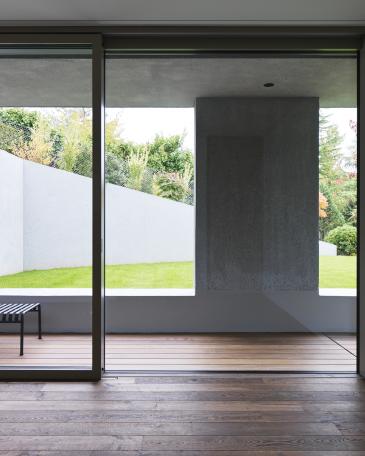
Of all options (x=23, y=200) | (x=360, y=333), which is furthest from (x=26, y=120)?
(x=360, y=333)

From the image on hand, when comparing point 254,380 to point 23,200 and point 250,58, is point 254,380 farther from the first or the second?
point 250,58

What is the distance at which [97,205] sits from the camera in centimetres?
342

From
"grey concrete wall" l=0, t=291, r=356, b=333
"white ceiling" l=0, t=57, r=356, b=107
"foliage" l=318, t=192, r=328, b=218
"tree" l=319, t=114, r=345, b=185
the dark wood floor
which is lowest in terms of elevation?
the dark wood floor

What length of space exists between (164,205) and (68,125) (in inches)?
37.9

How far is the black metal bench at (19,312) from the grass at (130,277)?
0.48 ft

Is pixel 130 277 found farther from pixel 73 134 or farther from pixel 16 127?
pixel 16 127

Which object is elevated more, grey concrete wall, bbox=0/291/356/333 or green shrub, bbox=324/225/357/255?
green shrub, bbox=324/225/357/255

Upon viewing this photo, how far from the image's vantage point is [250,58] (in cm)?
354

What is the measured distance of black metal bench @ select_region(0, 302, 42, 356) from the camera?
335 cm

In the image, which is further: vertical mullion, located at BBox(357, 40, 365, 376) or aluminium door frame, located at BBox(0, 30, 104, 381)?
vertical mullion, located at BBox(357, 40, 365, 376)

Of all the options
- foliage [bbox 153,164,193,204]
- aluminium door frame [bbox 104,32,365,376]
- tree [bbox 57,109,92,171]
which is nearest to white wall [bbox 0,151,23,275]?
tree [bbox 57,109,92,171]

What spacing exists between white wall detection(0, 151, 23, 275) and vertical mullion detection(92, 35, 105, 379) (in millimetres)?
555

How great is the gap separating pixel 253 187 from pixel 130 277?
1.18m

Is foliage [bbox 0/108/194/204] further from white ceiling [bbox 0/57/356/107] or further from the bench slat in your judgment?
the bench slat
